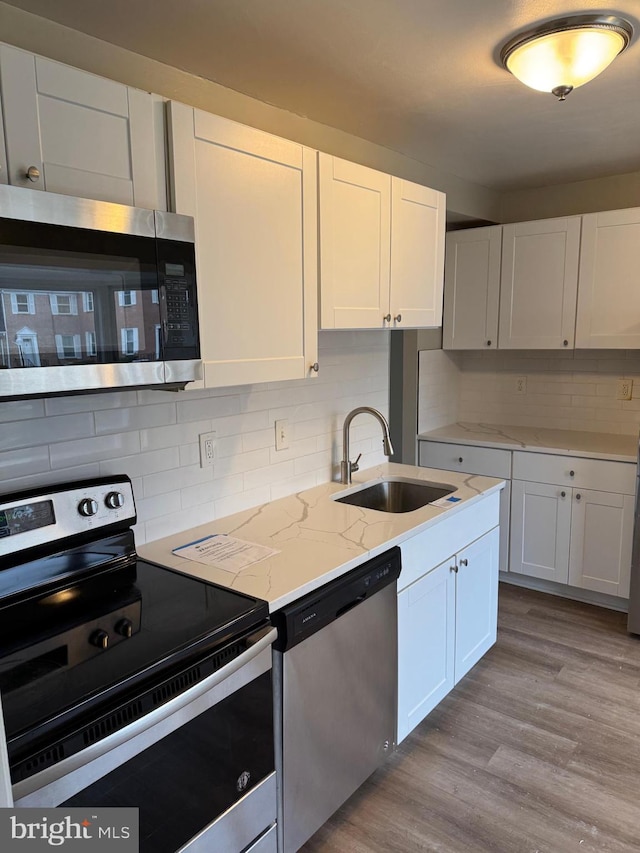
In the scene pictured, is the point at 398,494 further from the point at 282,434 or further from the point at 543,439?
the point at 543,439

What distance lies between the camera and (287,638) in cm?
153

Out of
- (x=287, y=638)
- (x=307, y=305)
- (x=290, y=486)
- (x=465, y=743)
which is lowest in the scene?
(x=465, y=743)

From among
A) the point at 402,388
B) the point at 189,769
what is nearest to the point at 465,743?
the point at 189,769

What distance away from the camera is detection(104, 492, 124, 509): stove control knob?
64.7 inches

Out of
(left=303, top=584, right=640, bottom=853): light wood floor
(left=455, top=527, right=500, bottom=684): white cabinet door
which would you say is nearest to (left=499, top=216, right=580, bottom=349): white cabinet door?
(left=455, top=527, right=500, bottom=684): white cabinet door

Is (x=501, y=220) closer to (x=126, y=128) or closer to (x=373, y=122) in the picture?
(x=373, y=122)

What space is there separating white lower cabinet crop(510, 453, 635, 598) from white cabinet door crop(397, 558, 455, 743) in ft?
4.12

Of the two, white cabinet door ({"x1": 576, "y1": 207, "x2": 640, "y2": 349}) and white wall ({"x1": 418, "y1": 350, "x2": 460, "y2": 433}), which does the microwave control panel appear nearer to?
white wall ({"x1": 418, "y1": 350, "x2": 460, "y2": 433})

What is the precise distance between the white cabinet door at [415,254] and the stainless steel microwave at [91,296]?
1062 mm

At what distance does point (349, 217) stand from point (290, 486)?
108 cm

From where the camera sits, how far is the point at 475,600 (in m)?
Answer: 2.53

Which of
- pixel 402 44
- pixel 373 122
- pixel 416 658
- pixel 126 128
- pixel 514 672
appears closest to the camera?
pixel 126 128

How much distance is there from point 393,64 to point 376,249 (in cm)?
59

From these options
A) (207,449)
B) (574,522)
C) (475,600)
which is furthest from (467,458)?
(207,449)
